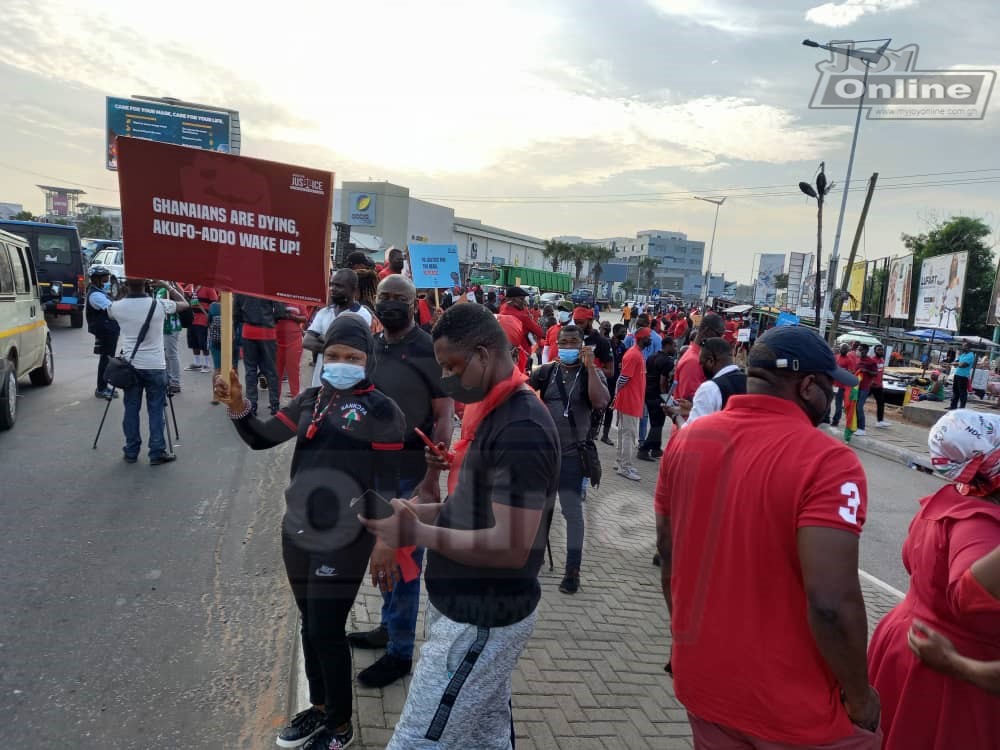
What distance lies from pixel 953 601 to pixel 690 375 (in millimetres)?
3727

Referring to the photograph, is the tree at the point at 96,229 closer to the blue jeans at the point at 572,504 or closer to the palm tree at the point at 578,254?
the palm tree at the point at 578,254

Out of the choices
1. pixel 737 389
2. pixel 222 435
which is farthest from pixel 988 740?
pixel 222 435

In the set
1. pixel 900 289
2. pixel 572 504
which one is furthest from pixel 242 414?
pixel 900 289

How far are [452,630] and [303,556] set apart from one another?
926 millimetres

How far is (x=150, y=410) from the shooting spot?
6.61 metres

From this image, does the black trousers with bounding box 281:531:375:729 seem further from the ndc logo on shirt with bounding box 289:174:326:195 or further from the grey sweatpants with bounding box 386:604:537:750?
the ndc logo on shirt with bounding box 289:174:326:195

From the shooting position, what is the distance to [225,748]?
2.93 metres

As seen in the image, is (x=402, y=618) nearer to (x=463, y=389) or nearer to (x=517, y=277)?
(x=463, y=389)

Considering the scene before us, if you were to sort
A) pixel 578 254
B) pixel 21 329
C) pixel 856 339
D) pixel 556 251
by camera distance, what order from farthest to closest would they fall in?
pixel 578 254 → pixel 556 251 → pixel 856 339 → pixel 21 329

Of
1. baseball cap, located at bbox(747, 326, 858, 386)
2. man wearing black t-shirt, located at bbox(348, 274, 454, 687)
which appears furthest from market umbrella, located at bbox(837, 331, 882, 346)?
baseball cap, located at bbox(747, 326, 858, 386)

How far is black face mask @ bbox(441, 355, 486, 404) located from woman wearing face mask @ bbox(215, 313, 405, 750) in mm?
621

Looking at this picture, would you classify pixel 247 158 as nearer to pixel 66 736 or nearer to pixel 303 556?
pixel 303 556

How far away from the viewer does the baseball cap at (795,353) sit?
1.93 metres

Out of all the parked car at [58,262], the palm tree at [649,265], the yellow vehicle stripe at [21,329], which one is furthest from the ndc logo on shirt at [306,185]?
the palm tree at [649,265]
